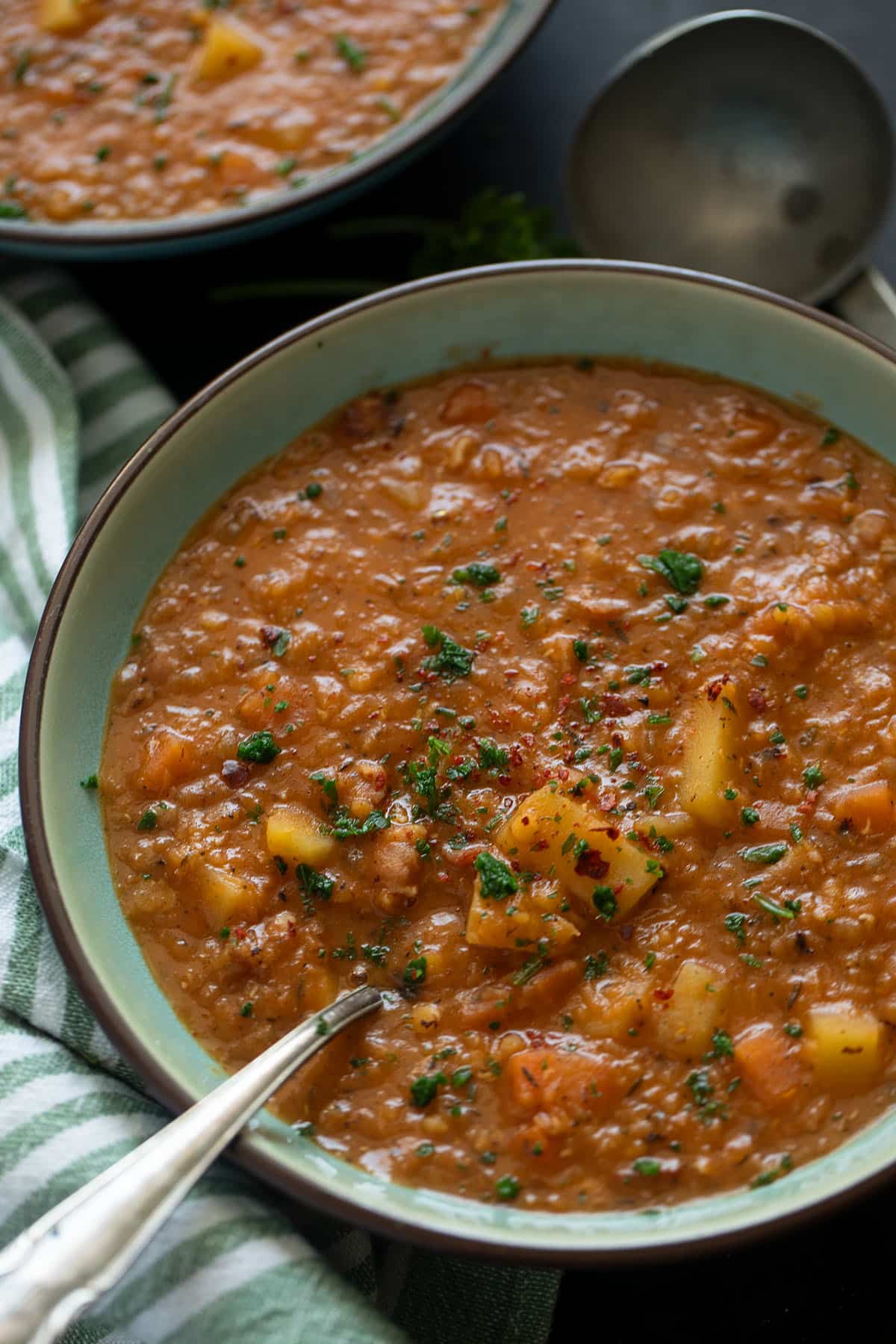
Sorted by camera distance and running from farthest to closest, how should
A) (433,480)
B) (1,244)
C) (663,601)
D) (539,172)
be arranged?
(539,172)
(1,244)
(433,480)
(663,601)

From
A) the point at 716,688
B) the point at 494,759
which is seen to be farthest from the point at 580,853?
the point at 716,688

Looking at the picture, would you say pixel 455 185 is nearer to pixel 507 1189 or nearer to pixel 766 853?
pixel 766 853

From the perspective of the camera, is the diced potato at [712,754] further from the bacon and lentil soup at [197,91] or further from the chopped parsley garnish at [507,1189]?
the bacon and lentil soup at [197,91]

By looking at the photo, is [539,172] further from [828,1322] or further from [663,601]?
[828,1322]

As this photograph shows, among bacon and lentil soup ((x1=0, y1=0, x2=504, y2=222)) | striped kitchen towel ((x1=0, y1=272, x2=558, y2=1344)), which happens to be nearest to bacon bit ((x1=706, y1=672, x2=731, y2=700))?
striped kitchen towel ((x1=0, y1=272, x2=558, y2=1344))

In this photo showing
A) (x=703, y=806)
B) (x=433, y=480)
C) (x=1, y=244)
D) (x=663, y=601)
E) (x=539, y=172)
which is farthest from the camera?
(x=539, y=172)

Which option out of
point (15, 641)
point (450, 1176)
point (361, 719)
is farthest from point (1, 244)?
point (450, 1176)

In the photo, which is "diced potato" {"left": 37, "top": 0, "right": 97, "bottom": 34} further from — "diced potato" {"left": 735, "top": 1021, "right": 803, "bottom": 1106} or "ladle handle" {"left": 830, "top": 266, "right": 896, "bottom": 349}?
"diced potato" {"left": 735, "top": 1021, "right": 803, "bottom": 1106}

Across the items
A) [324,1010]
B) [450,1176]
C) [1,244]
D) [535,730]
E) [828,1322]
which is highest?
[1,244]
